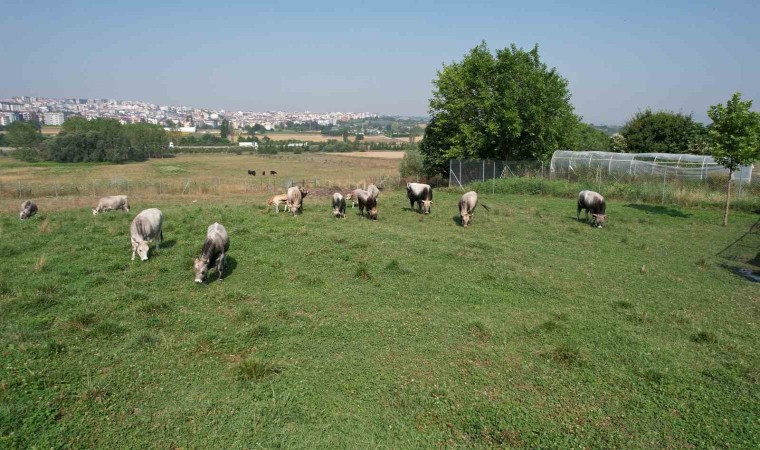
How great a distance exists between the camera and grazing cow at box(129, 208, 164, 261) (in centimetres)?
1248

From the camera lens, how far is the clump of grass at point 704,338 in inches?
322

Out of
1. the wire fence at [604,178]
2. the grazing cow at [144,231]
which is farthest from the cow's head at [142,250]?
the wire fence at [604,178]

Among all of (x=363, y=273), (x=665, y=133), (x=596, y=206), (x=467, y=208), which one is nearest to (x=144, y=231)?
(x=363, y=273)

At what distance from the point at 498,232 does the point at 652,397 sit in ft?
36.4

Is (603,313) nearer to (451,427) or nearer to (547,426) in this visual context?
(547,426)

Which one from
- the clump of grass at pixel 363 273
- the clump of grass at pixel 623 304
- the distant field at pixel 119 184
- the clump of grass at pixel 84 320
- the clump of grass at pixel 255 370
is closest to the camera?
the clump of grass at pixel 255 370

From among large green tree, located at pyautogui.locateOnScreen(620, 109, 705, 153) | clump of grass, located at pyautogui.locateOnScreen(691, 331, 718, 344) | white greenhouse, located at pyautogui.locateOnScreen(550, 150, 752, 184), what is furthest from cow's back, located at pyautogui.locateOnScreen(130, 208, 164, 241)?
large green tree, located at pyautogui.locateOnScreen(620, 109, 705, 153)

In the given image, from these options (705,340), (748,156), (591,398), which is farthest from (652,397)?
(748,156)

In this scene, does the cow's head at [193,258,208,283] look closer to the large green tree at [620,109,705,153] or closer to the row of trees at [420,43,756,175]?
the row of trees at [420,43,756,175]

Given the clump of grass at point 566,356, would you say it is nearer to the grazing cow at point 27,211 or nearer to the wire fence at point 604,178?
the wire fence at point 604,178

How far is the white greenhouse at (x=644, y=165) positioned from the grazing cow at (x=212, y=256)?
84.1 feet

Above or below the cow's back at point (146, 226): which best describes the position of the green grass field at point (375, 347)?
below

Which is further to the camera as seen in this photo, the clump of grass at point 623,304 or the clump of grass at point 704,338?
the clump of grass at point 623,304

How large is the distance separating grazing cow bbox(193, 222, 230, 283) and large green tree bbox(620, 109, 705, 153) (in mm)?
38899
